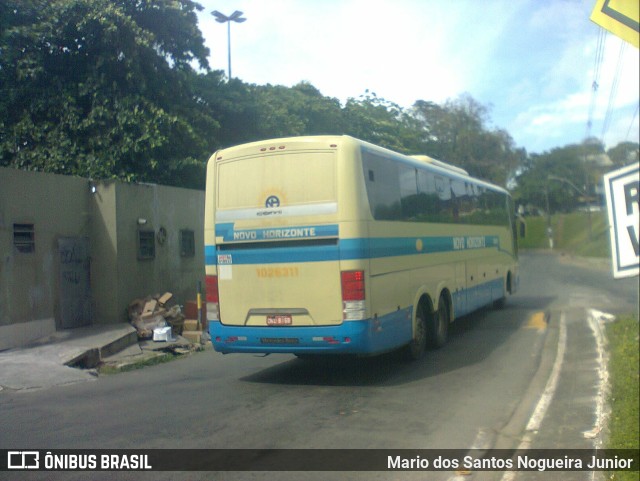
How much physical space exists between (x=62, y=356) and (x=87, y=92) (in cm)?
976

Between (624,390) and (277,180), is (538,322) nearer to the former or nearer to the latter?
(624,390)

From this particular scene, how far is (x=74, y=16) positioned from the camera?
1820 centimetres

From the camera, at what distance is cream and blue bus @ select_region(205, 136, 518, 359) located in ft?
29.0

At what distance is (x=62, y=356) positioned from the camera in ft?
37.6

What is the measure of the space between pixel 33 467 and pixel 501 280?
46.8 feet

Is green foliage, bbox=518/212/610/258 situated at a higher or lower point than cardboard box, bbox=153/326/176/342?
higher

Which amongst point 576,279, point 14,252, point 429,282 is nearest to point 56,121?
point 14,252

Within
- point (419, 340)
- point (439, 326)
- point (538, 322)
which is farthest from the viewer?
point (538, 322)

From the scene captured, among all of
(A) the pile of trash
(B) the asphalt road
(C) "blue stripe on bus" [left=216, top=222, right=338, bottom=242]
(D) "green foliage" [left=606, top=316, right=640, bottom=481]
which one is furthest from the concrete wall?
(D) "green foliage" [left=606, top=316, right=640, bottom=481]

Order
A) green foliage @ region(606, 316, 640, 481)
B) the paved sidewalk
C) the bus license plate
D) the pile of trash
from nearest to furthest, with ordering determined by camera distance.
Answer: green foliage @ region(606, 316, 640, 481) < the bus license plate < the paved sidewalk < the pile of trash

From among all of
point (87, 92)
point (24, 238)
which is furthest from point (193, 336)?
point (87, 92)

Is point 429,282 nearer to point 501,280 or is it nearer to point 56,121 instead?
point 501,280

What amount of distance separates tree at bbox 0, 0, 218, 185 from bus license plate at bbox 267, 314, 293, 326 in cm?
1082

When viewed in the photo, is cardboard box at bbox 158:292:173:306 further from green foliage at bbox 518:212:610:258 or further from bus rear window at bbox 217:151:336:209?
green foliage at bbox 518:212:610:258
